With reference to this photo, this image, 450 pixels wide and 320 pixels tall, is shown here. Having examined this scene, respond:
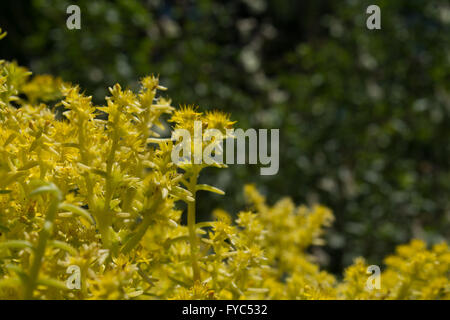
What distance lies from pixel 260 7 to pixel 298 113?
0.60 metres

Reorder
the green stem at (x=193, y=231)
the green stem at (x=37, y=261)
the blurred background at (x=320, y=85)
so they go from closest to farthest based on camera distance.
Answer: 1. the green stem at (x=37, y=261)
2. the green stem at (x=193, y=231)
3. the blurred background at (x=320, y=85)

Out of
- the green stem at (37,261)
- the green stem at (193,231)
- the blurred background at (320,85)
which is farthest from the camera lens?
the blurred background at (320,85)

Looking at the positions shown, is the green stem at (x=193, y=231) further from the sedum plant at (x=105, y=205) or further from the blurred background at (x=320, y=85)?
the blurred background at (x=320, y=85)

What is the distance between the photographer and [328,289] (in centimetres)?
66

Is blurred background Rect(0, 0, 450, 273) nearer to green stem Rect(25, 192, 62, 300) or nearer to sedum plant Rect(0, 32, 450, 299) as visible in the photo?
sedum plant Rect(0, 32, 450, 299)

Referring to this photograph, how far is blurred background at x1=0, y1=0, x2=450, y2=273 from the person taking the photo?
2102mm

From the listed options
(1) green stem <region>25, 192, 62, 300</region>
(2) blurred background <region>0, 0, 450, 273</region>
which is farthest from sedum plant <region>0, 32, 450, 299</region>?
(2) blurred background <region>0, 0, 450, 273</region>

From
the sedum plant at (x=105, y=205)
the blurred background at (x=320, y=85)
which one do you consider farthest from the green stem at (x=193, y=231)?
the blurred background at (x=320, y=85)

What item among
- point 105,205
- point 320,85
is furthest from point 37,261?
point 320,85

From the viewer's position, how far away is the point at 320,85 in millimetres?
2301

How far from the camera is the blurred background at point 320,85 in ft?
6.89

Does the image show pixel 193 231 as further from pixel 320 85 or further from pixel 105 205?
pixel 320 85

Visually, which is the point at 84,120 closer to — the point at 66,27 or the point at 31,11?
the point at 66,27

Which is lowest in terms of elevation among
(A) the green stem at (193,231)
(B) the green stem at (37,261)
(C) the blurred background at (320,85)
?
(B) the green stem at (37,261)
